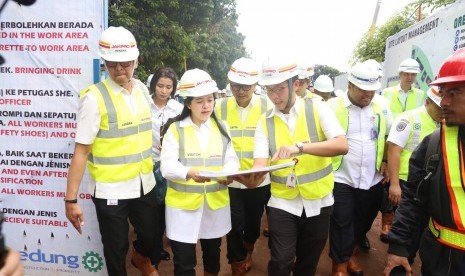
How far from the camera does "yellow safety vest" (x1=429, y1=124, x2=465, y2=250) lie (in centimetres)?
195

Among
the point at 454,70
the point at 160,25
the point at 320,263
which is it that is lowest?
the point at 320,263

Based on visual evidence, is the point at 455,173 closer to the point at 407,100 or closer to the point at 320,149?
the point at 320,149

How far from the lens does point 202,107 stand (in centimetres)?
308

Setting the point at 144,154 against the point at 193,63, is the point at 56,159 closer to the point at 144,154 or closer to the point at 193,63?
the point at 144,154

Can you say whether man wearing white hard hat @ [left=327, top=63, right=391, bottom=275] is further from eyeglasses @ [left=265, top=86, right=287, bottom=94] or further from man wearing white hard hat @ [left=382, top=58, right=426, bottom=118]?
man wearing white hard hat @ [left=382, top=58, right=426, bottom=118]

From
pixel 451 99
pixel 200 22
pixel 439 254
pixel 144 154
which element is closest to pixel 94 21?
pixel 144 154

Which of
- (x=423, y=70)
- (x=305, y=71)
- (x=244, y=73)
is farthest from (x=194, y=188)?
(x=423, y=70)

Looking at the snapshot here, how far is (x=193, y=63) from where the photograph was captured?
830 inches

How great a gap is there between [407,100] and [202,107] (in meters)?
3.79

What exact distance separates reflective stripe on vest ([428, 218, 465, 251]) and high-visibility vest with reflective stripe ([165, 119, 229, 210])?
1.54 meters

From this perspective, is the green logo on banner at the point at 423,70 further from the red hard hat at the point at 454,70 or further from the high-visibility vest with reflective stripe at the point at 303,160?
the red hard hat at the point at 454,70

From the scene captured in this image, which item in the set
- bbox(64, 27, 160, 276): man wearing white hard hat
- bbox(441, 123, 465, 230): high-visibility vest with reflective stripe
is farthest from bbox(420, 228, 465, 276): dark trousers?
bbox(64, 27, 160, 276): man wearing white hard hat

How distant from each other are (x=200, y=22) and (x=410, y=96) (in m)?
14.2

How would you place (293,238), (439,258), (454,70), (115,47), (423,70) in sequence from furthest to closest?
1. (423,70)
2. (293,238)
3. (115,47)
4. (439,258)
5. (454,70)
